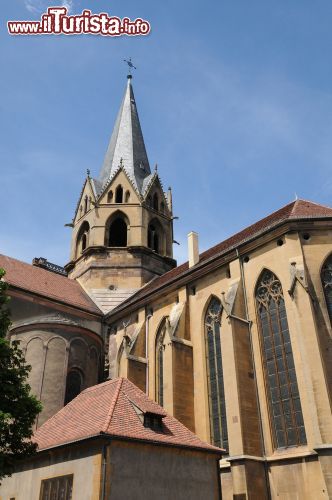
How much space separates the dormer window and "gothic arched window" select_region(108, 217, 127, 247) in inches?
894

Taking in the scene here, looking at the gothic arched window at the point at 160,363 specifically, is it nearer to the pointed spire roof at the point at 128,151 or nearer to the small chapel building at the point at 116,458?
the small chapel building at the point at 116,458

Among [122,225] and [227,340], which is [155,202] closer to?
[122,225]

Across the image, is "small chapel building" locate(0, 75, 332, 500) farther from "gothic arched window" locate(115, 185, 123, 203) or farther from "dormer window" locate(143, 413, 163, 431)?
"dormer window" locate(143, 413, 163, 431)

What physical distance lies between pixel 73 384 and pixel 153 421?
11799mm

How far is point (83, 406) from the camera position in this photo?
13.6 metres

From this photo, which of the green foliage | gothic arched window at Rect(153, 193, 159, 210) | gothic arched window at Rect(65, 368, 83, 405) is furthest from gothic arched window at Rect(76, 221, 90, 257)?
the green foliage

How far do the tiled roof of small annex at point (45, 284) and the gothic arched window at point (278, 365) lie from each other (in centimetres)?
1233

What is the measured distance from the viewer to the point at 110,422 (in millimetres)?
11375

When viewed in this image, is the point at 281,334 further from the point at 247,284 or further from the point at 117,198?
the point at 117,198

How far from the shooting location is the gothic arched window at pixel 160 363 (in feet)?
74.3

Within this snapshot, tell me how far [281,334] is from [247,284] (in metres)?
2.95

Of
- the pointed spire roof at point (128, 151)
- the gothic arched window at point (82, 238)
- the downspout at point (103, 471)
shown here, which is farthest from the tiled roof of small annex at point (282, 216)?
the downspout at point (103, 471)

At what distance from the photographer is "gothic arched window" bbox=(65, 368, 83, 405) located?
75.5 feet

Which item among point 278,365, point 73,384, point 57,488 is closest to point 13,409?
point 57,488
